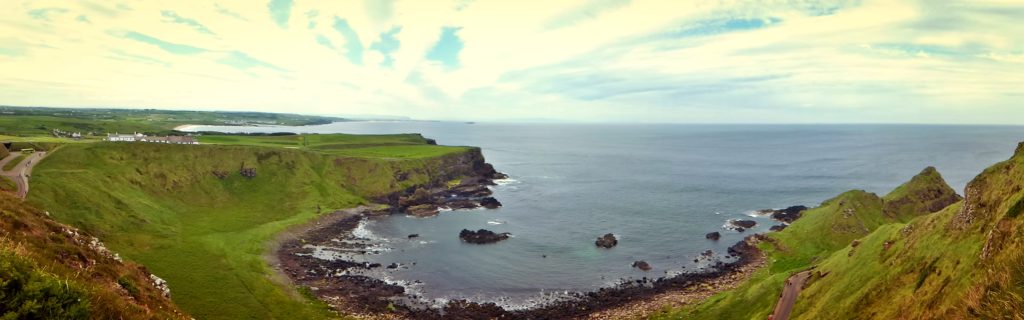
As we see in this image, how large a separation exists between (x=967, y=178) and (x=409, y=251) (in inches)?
6990

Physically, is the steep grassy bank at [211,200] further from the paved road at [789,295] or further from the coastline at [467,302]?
the paved road at [789,295]

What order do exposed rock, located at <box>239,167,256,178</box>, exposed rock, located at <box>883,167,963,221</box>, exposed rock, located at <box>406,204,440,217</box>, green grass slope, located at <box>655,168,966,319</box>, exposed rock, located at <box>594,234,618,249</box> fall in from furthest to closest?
exposed rock, located at <box>239,167,256,178</box>
exposed rock, located at <box>406,204,440,217</box>
exposed rock, located at <box>883,167,963,221</box>
exposed rock, located at <box>594,234,618,249</box>
green grass slope, located at <box>655,168,966,319</box>

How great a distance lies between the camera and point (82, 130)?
177375 mm

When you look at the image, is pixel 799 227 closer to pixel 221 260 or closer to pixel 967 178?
pixel 221 260

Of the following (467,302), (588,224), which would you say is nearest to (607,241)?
(588,224)

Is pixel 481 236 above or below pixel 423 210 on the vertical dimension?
below

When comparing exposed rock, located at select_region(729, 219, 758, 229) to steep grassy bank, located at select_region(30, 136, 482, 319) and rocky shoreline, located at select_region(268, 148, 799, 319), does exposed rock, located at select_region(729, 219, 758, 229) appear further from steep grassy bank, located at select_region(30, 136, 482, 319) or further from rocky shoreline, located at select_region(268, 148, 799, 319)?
steep grassy bank, located at select_region(30, 136, 482, 319)

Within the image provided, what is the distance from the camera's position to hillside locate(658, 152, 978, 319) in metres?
26.6

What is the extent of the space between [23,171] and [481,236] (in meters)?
79.1

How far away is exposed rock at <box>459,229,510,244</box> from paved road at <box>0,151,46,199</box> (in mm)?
65032

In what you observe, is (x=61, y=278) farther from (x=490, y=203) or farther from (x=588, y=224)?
(x=490, y=203)

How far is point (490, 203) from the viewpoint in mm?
123188

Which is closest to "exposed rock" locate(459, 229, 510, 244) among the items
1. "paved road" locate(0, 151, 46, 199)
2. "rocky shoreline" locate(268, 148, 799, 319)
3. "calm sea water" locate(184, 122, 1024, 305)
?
"rocky shoreline" locate(268, 148, 799, 319)

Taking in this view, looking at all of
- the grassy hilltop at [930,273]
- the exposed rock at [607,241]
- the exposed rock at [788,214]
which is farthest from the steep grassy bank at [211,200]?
the exposed rock at [788,214]
